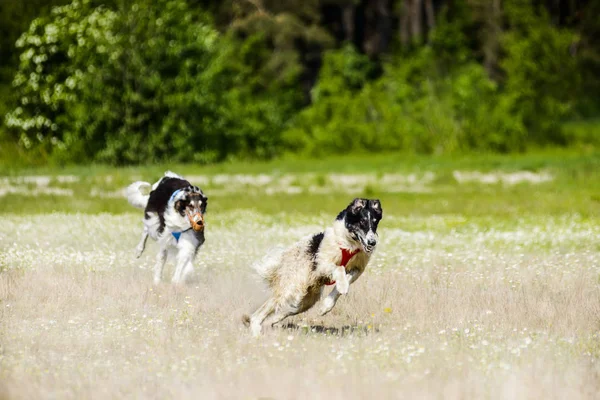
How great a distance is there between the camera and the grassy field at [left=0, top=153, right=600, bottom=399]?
22.4ft

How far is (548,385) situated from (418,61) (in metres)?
42.6

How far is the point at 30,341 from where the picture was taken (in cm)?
828

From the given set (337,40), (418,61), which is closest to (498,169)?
(418,61)

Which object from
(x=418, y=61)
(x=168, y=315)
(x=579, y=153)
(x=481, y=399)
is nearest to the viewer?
(x=481, y=399)

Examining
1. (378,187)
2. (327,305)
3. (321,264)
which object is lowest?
(378,187)

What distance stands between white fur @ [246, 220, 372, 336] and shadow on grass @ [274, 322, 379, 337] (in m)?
0.24

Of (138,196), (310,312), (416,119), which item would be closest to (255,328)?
(310,312)

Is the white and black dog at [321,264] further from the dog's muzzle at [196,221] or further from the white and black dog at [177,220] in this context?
the white and black dog at [177,220]

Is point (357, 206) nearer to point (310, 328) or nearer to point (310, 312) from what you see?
point (310, 328)

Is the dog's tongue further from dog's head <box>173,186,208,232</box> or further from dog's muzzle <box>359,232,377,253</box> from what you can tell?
dog's muzzle <box>359,232,377,253</box>

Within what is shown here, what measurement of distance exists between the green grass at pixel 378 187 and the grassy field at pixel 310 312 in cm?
26

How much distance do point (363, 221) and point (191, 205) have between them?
10.0ft

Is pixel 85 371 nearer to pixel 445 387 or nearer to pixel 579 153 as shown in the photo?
pixel 445 387

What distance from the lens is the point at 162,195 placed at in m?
11.5
